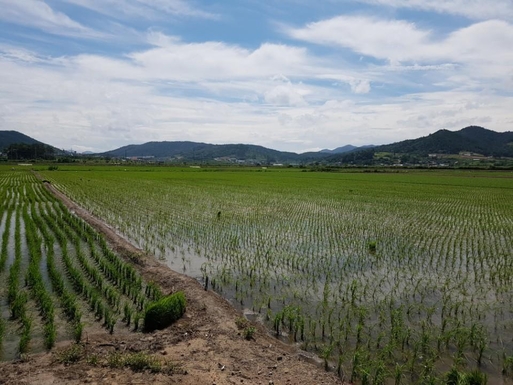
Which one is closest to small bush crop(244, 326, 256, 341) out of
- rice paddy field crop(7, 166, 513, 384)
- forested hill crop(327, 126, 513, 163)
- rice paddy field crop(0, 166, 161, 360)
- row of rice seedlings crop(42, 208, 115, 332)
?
rice paddy field crop(7, 166, 513, 384)

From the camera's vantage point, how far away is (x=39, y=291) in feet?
25.8

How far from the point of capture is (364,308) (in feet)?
25.4

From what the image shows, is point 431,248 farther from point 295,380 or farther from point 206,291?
point 295,380

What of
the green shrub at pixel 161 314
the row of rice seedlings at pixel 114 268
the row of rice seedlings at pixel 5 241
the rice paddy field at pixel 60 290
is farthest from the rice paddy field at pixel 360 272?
the green shrub at pixel 161 314

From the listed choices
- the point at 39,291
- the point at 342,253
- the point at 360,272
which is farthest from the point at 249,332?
the point at 342,253

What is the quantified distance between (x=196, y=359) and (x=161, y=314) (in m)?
1.48

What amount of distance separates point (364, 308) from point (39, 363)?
19.6ft

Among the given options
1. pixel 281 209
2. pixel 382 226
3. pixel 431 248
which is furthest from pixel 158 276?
pixel 281 209

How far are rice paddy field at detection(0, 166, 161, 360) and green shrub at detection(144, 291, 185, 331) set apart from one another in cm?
23

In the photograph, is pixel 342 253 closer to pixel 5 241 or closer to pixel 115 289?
pixel 115 289

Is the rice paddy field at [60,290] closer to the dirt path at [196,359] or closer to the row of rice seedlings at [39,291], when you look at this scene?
the row of rice seedlings at [39,291]

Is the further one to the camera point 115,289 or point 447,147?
Result: point 447,147

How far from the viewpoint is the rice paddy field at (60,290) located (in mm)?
6449

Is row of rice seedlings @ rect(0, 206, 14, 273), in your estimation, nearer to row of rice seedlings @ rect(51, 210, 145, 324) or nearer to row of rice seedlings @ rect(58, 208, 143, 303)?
row of rice seedlings @ rect(51, 210, 145, 324)
